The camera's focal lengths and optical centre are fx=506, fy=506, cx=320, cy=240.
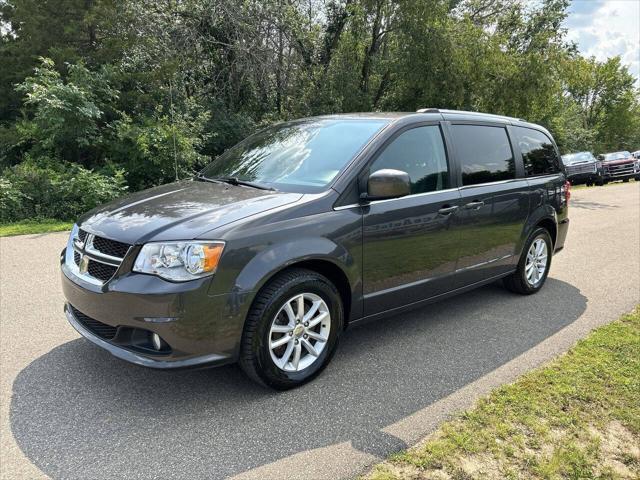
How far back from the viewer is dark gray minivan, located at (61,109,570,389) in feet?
9.57

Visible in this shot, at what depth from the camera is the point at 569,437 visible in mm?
2859

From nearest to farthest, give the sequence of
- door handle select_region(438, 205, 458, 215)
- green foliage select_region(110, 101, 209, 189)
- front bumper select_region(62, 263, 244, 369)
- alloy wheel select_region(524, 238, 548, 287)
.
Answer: front bumper select_region(62, 263, 244, 369) < door handle select_region(438, 205, 458, 215) < alloy wheel select_region(524, 238, 548, 287) < green foliage select_region(110, 101, 209, 189)

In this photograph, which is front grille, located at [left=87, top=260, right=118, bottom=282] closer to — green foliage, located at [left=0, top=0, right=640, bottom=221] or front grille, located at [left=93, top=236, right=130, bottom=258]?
front grille, located at [left=93, top=236, right=130, bottom=258]

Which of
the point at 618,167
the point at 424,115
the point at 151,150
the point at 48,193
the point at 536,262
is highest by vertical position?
the point at 424,115

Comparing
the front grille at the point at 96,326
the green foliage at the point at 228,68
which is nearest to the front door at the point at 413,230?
the front grille at the point at 96,326

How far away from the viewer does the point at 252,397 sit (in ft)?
10.7

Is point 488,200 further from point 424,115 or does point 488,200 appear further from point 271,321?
point 271,321

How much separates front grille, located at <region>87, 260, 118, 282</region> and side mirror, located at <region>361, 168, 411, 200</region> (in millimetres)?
1751

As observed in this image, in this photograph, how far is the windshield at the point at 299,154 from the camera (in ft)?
12.1

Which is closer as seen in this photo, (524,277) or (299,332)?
(299,332)

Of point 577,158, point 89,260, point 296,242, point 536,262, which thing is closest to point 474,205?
point 536,262

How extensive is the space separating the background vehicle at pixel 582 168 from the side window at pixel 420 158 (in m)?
24.0

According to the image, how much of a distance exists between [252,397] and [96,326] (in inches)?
42.9

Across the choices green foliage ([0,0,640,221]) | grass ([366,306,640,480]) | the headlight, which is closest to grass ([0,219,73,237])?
green foliage ([0,0,640,221])
